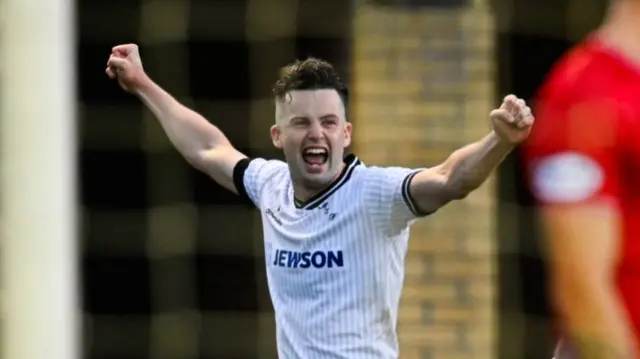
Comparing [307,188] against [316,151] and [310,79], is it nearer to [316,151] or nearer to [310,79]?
[316,151]

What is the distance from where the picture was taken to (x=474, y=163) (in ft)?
9.77

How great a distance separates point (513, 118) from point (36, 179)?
6.42 ft

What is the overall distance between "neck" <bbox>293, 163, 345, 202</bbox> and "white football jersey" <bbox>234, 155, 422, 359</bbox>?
0.01 m

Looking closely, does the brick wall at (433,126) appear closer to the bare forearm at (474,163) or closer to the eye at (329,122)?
the eye at (329,122)

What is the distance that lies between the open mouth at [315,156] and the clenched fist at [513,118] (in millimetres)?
593

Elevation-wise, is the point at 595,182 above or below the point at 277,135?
below

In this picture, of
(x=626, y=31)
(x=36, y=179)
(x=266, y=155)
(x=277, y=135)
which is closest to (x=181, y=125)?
(x=277, y=135)

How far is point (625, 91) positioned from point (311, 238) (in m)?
1.27

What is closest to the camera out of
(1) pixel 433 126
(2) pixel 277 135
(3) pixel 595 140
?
(3) pixel 595 140

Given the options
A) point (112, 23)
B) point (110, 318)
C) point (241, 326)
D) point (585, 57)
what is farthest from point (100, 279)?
point (585, 57)

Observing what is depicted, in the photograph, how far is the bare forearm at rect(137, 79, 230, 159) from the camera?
375 centimetres

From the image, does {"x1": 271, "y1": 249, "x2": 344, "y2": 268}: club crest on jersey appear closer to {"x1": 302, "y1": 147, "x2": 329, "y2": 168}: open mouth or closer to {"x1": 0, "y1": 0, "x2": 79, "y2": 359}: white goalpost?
{"x1": 302, "y1": 147, "x2": 329, "y2": 168}: open mouth

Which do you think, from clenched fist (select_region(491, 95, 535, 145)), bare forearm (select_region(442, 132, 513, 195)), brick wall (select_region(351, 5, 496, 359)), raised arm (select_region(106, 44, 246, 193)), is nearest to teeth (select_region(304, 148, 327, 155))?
bare forearm (select_region(442, 132, 513, 195))

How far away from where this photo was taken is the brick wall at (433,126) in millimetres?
4645
